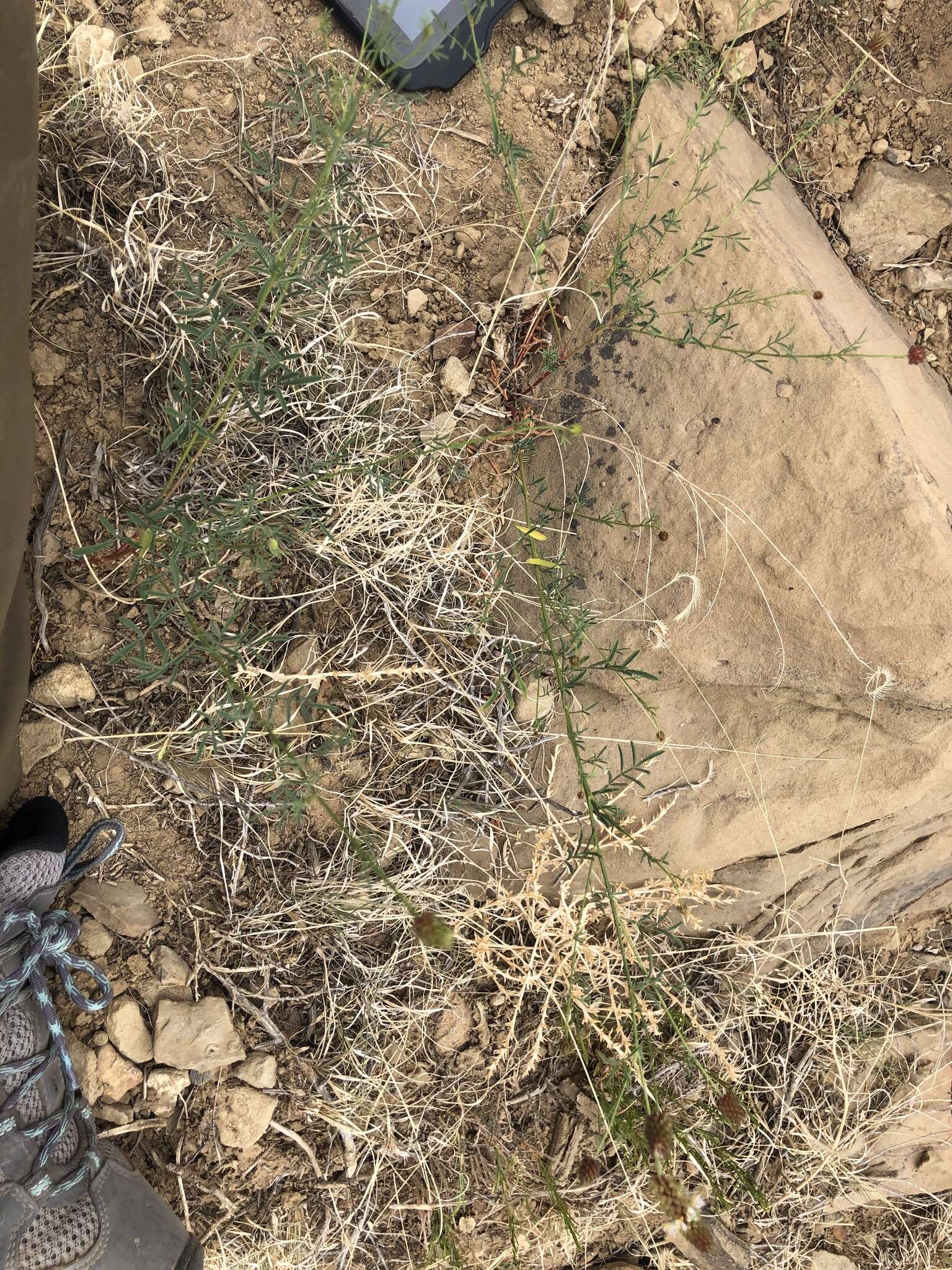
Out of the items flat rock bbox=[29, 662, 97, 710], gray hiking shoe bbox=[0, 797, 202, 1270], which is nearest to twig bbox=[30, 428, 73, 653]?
flat rock bbox=[29, 662, 97, 710]

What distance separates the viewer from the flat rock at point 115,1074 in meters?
2.27

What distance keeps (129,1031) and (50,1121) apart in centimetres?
25

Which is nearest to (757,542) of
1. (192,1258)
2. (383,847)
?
(383,847)

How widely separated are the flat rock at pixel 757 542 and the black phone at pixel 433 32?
0.47 m

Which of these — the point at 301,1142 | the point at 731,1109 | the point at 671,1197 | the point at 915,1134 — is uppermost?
the point at 671,1197

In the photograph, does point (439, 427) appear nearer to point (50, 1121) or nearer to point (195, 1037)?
point (195, 1037)

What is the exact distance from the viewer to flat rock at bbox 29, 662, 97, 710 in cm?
224

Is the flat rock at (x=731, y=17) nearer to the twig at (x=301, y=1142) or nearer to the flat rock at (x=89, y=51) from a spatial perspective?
the flat rock at (x=89, y=51)

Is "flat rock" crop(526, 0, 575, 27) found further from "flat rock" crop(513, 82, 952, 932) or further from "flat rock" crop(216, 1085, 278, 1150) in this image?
"flat rock" crop(216, 1085, 278, 1150)

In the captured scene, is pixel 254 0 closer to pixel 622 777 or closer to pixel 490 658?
pixel 490 658

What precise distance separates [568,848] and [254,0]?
2331mm

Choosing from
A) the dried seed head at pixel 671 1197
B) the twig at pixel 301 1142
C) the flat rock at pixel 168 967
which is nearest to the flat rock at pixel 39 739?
the flat rock at pixel 168 967

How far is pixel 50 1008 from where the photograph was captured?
218cm

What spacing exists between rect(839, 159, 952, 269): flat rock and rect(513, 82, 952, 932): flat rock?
18 centimetres
